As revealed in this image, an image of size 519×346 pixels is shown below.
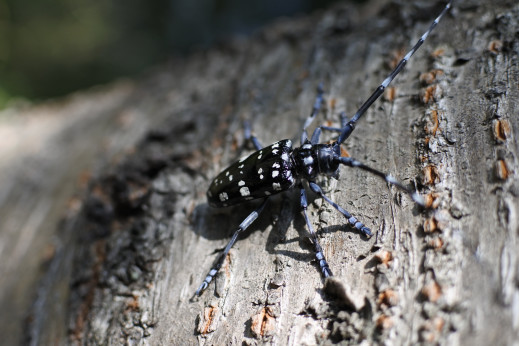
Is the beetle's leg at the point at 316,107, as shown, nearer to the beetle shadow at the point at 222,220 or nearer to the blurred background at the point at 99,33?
the beetle shadow at the point at 222,220

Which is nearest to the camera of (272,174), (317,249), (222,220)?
(317,249)

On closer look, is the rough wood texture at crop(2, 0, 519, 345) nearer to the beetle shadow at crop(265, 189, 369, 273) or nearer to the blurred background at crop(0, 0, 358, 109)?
the beetle shadow at crop(265, 189, 369, 273)

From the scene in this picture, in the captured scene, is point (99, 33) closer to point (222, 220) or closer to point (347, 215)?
point (222, 220)

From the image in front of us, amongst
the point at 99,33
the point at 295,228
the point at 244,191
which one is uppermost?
the point at 99,33

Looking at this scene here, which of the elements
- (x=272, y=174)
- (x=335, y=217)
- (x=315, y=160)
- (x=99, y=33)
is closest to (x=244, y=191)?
(x=272, y=174)

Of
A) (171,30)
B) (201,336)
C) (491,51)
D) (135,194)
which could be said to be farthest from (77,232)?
(171,30)

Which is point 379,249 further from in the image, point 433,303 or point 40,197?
point 40,197

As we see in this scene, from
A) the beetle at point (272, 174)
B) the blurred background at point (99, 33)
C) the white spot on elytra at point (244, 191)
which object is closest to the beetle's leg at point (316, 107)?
the beetle at point (272, 174)
